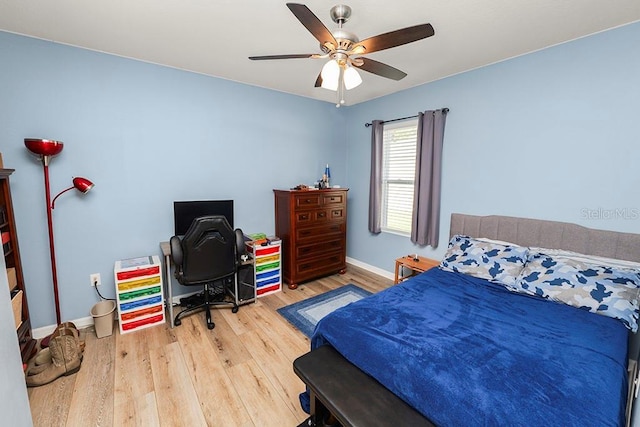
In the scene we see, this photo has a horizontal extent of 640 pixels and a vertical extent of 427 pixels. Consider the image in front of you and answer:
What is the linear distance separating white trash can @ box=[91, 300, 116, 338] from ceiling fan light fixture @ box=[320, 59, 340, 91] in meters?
2.66

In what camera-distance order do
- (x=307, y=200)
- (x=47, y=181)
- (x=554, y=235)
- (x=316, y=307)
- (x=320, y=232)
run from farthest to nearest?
(x=320, y=232)
(x=307, y=200)
(x=316, y=307)
(x=554, y=235)
(x=47, y=181)

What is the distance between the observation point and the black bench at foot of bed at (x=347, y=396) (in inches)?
44.2

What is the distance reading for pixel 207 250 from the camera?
2398 millimetres

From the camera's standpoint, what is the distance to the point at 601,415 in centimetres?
101

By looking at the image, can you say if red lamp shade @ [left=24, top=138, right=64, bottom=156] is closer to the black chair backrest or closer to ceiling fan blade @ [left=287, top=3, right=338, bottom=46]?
the black chair backrest

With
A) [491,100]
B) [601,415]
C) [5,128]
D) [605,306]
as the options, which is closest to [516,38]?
[491,100]

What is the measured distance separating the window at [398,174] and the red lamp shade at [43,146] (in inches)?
133

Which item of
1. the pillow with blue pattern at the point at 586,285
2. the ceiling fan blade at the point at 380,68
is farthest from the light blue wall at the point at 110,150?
the pillow with blue pattern at the point at 586,285

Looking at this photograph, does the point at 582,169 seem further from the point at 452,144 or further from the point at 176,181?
the point at 176,181

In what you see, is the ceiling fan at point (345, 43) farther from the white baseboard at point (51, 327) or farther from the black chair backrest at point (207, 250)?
the white baseboard at point (51, 327)

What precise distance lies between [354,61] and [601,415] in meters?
2.06

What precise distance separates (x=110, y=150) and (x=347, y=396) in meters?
2.80

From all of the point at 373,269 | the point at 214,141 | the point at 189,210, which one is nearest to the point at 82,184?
the point at 189,210

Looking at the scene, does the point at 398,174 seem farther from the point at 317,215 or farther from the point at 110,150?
the point at 110,150
